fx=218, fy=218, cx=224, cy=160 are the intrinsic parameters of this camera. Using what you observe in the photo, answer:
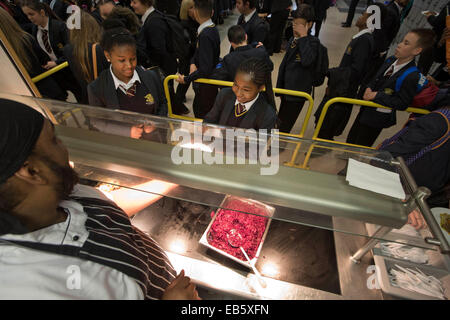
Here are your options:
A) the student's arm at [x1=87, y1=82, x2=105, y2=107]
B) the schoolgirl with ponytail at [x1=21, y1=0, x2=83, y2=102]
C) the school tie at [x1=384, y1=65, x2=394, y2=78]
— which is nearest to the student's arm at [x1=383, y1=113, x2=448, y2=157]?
the school tie at [x1=384, y1=65, x2=394, y2=78]

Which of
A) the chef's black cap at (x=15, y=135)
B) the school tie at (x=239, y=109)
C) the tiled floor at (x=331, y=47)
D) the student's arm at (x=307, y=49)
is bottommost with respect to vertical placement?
the tiled floor at (x=331, y=47)

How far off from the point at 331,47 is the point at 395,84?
223 inches

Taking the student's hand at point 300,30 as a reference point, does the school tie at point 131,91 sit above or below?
below

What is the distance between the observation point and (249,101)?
6.97ft

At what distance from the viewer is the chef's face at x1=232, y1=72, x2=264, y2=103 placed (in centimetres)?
194

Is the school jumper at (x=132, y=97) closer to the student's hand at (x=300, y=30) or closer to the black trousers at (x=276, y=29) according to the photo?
the student's hand at (x=300, y=30)

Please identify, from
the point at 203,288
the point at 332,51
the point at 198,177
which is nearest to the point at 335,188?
the point at 198,177

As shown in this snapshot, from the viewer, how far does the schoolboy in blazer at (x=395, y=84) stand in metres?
2.61

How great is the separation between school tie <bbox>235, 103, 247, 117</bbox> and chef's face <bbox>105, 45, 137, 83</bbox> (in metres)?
1.08

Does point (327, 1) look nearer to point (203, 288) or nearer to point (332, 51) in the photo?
point (332, 51)

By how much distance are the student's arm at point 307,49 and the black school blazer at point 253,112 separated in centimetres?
142

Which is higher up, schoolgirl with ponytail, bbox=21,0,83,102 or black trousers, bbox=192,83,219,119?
schoolgirl with ponytail, bbox=21,0,83,102

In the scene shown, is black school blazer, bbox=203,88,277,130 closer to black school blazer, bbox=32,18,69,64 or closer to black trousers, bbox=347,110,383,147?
black trousers, bbox=347,110,383,147

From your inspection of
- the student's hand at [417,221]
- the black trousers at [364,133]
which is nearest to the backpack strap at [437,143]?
the black trousers at [364,133]
